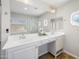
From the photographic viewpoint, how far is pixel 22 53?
1.31m

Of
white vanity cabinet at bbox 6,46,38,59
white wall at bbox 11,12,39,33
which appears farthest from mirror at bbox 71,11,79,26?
white vanity cabinet at bbox 6,46,38,59

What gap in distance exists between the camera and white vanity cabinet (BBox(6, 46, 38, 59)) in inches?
45.2

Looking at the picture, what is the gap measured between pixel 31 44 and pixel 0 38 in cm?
85

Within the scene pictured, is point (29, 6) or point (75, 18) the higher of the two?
point (29, 6)

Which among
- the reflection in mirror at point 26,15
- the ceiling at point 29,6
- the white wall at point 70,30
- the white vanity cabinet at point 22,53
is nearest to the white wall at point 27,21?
the reflection in mirror at point 26,15

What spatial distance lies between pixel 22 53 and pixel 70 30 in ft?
7.01

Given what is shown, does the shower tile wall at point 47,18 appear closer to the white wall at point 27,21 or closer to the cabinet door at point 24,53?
the white wall at point 27,21

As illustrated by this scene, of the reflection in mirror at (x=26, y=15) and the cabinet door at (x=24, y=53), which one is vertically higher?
the reflection in mirror at (x=26, y=15)

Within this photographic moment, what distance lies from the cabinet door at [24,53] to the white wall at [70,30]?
173cm

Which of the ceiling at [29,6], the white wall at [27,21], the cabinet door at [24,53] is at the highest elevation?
the ceiling at [29,6]

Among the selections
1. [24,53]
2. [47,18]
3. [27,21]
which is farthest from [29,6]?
[24,53]

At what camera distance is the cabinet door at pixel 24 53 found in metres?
1.18

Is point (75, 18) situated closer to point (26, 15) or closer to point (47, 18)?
point (47, 18)

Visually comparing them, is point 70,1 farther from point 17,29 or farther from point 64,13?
point 17,29
